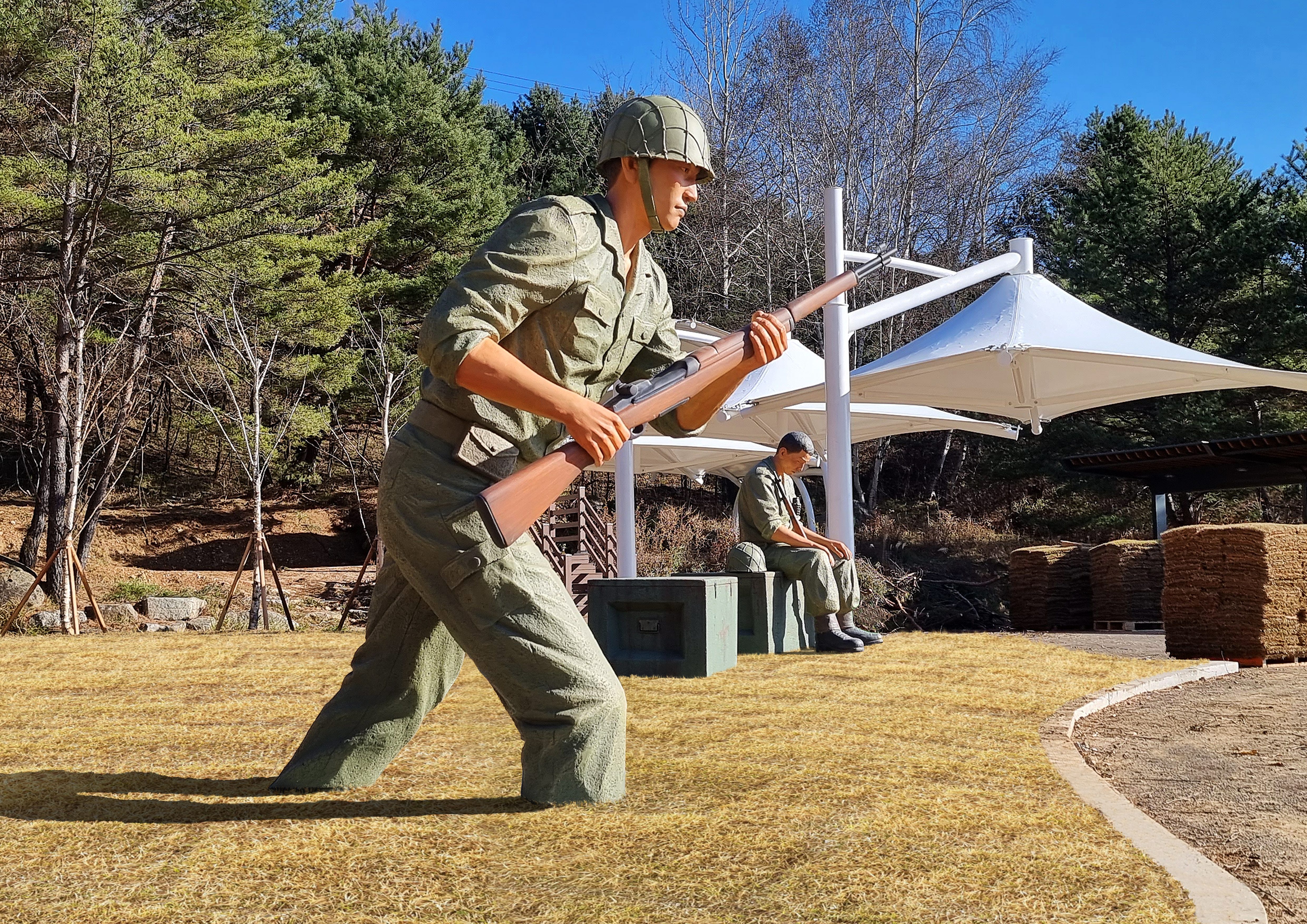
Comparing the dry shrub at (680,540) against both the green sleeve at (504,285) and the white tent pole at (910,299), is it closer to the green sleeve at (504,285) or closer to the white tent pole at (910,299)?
the white tent pole at (910,299)

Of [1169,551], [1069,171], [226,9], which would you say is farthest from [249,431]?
[1069,171]

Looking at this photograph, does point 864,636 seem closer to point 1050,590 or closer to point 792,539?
point 792,539

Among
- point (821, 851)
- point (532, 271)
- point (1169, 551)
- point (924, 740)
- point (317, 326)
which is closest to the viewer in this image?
point (821, 851)

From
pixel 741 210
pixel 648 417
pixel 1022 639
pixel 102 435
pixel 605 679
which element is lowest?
pixel 1022 639

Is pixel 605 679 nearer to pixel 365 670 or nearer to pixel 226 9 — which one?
pixel 365 670

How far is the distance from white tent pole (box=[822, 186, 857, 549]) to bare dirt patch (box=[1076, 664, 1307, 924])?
3971mm

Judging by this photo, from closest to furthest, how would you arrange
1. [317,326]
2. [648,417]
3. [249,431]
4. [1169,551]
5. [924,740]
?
[648,417]
[924,740]
[1169,551]
[249,431]
[317,326]

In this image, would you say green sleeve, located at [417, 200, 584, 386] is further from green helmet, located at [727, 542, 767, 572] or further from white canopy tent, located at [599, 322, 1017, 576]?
white canopy tent, located at [599, 322, 1017, 576]

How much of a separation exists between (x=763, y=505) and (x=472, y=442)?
5.82m

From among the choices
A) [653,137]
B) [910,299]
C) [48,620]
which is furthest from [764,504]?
[48,620]

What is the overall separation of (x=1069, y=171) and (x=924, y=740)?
1115 inches

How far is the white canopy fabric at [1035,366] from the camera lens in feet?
34.3

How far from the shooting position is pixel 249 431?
19.5 metres

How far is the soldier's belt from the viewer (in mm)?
2848
